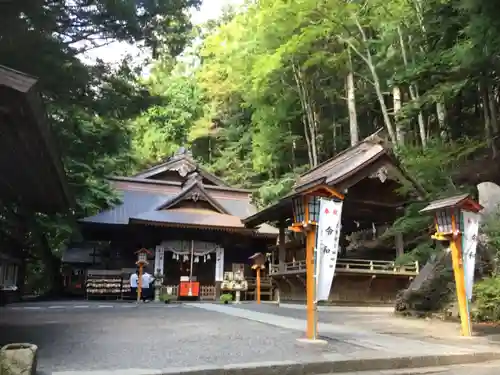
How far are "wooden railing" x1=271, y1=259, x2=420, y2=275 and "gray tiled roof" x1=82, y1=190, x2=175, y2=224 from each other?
358 inches

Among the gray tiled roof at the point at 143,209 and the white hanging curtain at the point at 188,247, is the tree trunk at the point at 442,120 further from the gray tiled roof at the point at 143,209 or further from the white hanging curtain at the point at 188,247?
the white hanging curtain at the point at 188,247

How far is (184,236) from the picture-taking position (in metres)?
21.0

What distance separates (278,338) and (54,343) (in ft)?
10.9

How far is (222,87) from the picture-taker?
1314 inches

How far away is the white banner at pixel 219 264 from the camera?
21406mm

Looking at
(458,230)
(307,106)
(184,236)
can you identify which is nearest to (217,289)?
(184,236)

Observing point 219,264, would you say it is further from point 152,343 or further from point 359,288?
point 152,343

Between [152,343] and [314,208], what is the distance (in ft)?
10.5

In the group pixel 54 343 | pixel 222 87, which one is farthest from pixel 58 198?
pixel 222 87

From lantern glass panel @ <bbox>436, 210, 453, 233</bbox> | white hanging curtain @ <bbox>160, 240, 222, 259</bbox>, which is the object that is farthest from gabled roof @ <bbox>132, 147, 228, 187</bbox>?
lantern glass panel @ <bbox>436, 210, 453, 233</bbox>

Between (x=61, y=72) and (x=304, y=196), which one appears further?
(x=61, y=72)

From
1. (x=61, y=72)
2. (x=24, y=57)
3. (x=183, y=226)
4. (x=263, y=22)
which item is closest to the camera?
(x=24, y=57)

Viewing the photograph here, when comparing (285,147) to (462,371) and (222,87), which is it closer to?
(222,87)

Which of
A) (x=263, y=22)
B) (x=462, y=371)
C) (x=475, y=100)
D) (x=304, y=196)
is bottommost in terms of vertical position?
(x=462, y=371)
